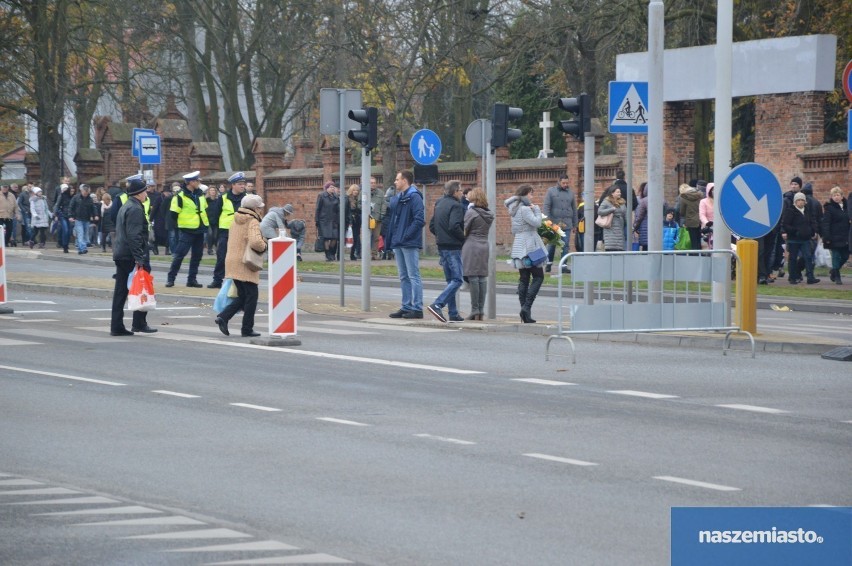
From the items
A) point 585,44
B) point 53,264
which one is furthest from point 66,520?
point 585,44

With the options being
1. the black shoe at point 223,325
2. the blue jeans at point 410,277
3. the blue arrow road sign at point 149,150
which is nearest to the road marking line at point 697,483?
the black shoe at point 223,325

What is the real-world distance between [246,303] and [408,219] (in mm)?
3231

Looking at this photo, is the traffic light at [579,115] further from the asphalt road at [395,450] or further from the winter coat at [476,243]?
the asphalt road at [395,450]

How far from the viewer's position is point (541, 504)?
7.85m

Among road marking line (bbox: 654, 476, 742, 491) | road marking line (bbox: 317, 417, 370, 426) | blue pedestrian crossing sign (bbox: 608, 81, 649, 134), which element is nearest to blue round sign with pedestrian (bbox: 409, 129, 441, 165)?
blue pedestrian crossing sign (bbox: 608, 81, 649, 134)

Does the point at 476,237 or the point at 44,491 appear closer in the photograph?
the point at 44,491

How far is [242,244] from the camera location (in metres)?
17.6

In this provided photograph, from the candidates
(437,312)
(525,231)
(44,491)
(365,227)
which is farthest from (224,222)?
(44,491)

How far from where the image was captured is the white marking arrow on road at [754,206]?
52.5 feet

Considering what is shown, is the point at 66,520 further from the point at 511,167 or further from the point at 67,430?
the point at 511,167

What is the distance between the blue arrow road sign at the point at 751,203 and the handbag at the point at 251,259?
17.0ft

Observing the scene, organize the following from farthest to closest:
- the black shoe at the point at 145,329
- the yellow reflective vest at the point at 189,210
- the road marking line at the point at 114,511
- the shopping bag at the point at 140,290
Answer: the yellow reflective vest at the point at 189,210 < the black shoe at the point at 145,329 < the shopping bag at the point at 140,290 < the road marking line at the point at 114,511

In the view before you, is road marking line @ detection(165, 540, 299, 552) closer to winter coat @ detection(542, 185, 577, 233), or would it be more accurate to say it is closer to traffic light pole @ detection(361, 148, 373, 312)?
traffic light pole @ detection(361, 148, 373, 312)

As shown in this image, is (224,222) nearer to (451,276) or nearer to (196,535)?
(451,276)
